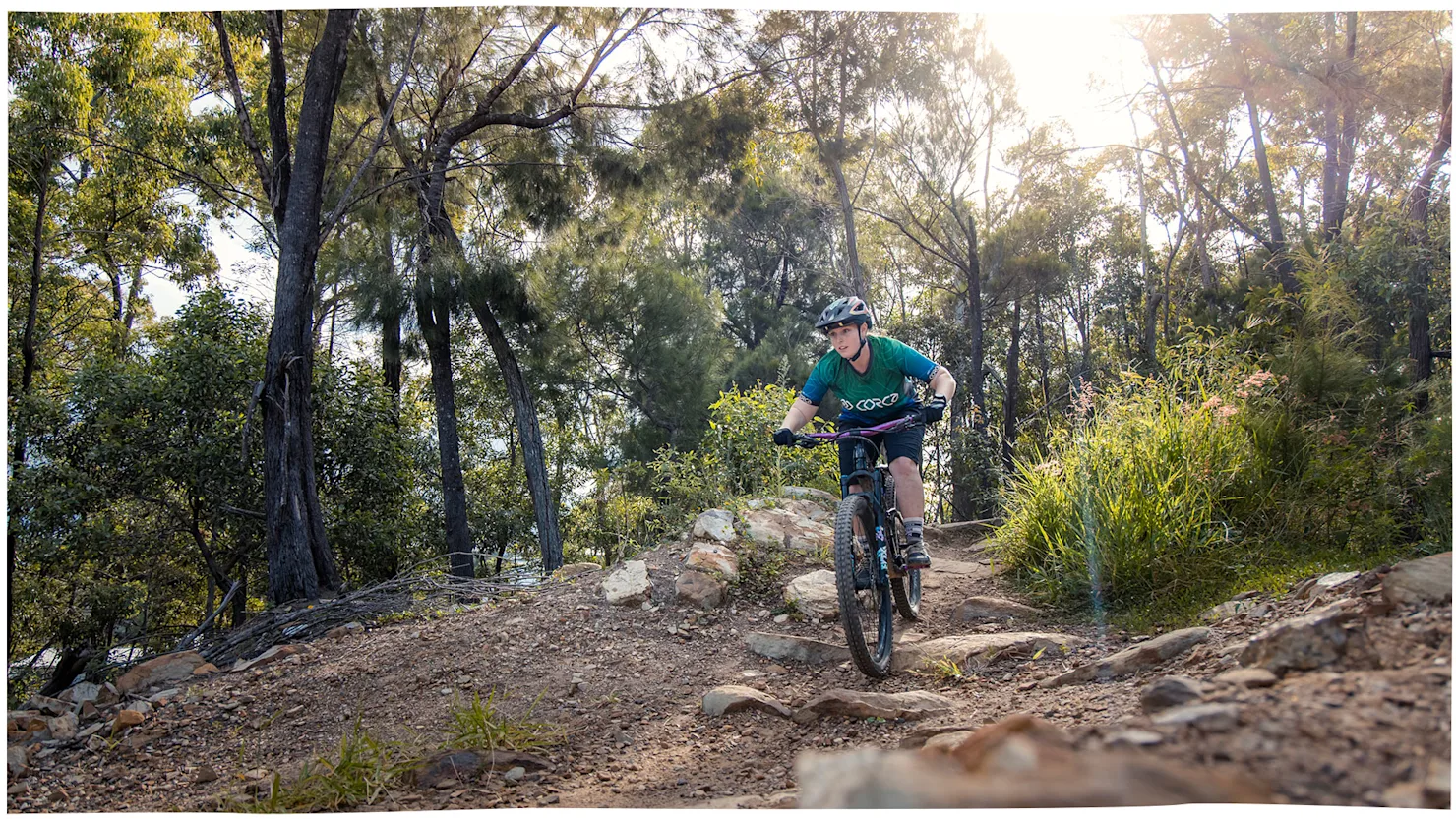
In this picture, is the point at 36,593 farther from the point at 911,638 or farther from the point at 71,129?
the point at 911,638

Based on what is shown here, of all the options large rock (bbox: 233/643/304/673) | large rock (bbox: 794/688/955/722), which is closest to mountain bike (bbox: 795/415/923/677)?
large rock (bbox: 794/688/955/722)

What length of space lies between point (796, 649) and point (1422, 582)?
1.95m

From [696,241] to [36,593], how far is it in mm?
10866

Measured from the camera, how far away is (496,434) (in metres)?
13.3

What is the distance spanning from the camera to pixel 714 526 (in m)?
4.22

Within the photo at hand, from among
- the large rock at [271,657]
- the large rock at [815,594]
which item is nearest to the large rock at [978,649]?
the large rock at [815,594]

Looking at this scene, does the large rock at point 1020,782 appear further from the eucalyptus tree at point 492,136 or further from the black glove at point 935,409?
the eucalyptus tree at point 492,136

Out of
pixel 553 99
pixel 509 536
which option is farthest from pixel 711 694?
pixel 509 536

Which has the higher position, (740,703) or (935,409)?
(935,409)

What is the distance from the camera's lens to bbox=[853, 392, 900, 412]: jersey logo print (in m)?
2.89

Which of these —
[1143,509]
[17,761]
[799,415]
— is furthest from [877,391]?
[17,761]

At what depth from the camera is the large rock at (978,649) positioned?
8.91 feet

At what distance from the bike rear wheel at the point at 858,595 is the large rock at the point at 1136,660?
0.54 metres

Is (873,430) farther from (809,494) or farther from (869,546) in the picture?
(809,494)
